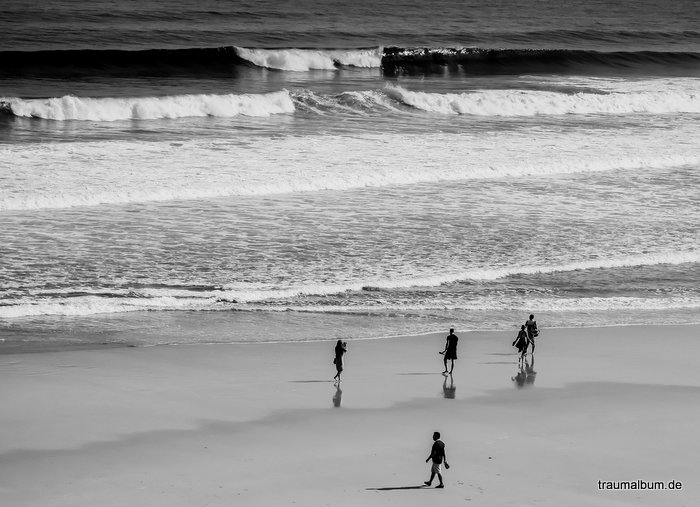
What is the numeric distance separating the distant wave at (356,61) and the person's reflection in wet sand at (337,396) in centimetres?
2821

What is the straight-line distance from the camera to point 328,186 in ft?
81.8

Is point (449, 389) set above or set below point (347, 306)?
below

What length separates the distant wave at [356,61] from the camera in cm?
4006

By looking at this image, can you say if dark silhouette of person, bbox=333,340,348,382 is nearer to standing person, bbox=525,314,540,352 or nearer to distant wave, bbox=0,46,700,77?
standing person, bbox=525,314,540,352

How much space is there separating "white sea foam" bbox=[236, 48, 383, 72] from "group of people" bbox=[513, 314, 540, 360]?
30.2m

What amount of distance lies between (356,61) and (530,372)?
106ft

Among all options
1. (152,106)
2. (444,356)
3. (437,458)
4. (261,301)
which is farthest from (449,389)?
(152,106)

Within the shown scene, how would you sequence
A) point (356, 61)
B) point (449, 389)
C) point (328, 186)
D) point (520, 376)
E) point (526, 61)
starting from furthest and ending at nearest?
point (526, 61), point (356, 61), point (328, 186), point (520, 376), point (449, 389)

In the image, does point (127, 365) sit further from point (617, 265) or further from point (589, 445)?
point (617, 265)

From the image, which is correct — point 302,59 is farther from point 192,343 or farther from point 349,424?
point 349,424

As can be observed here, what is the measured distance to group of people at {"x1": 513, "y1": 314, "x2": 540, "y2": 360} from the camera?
14.7m

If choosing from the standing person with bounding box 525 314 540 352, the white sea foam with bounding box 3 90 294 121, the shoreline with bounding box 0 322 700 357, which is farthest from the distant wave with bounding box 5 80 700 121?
the standing person with bounding box 525 314 540 352

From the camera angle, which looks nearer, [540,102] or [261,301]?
[261,301]

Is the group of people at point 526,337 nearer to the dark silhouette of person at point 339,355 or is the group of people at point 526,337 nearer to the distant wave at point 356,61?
the dark silhouette of person at point 339,355
